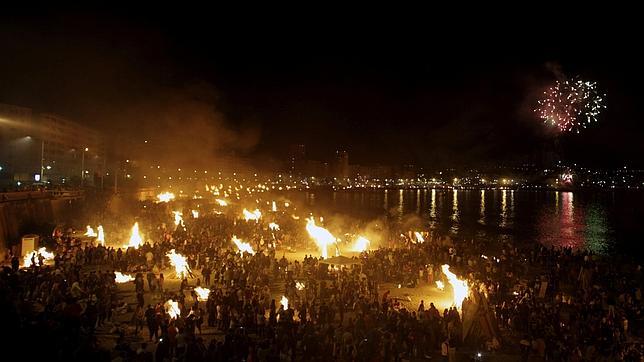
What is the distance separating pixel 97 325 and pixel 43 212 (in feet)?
69.6

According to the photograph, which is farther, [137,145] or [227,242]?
[137,145]

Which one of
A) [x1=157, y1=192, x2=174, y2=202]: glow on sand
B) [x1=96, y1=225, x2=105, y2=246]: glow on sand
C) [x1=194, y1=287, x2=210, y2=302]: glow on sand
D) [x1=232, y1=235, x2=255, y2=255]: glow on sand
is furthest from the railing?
[x1=194, y1=287, x2=210, y2=302]: glow on sand

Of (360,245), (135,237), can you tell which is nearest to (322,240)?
(360,245)

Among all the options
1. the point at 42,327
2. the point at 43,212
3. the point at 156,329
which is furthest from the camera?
the point at 43,212

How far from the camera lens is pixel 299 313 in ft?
42.2

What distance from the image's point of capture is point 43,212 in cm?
3008

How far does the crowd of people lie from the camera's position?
10273 mm

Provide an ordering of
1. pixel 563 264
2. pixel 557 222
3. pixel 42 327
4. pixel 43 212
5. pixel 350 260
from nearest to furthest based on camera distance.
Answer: pixel 42 327 < pixel 350 260 < pixel 563 264 < pixel 43 212 < pixel 557 222

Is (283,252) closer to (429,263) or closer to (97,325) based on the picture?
(429,263)

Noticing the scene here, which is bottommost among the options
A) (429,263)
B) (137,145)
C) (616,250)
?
(616,250)

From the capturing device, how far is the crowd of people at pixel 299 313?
1027 centimetres

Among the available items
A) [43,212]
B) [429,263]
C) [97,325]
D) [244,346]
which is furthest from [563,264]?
[43,212]

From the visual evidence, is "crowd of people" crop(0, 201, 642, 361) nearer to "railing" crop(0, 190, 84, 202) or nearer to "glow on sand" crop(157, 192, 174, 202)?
"railing" crop(0, 190, 84, 202)

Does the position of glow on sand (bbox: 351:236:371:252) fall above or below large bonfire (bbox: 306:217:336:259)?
below
